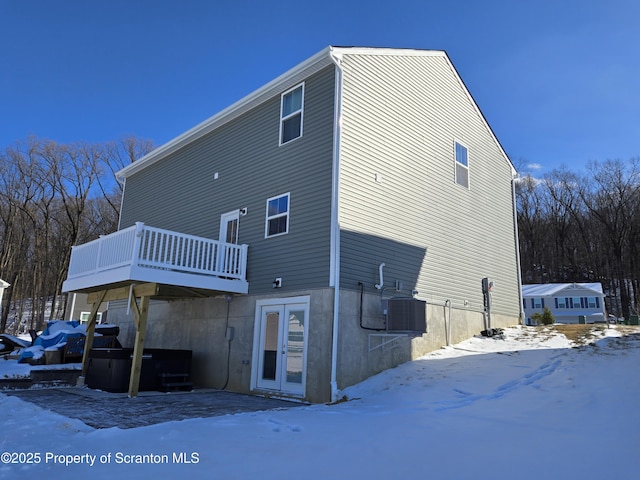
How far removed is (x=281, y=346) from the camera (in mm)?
9797

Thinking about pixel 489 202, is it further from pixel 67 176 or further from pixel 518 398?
pixel 67 176

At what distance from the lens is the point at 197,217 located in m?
13.4

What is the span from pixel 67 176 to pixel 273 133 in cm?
2662

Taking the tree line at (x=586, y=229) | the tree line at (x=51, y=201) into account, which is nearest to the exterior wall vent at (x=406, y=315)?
the tree line at (x=51, y=201)

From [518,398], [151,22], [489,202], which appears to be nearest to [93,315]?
[151,22]

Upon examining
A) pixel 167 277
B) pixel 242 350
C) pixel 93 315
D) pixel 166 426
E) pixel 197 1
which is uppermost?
pixel 197 1

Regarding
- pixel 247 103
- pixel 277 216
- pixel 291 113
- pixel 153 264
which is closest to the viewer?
pixel 153 264

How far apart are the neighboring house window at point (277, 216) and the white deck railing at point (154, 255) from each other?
0.83 m

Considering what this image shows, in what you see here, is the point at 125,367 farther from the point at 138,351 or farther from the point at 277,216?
the point at 277,216

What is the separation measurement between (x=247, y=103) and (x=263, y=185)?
2540mm

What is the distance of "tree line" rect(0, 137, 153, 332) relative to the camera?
102ft

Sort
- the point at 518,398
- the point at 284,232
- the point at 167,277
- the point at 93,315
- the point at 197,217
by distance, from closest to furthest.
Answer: the point at 518,398
the point at 167,277
the point at 284,232
the point at 93,315
the point at 197,217

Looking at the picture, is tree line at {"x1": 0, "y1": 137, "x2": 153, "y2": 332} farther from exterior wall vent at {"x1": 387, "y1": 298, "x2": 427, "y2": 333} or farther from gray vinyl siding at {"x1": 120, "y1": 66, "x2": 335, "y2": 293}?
exterior wall vent at {"x1": 387, "y1": 298, "x2": 427, "y2": 333}

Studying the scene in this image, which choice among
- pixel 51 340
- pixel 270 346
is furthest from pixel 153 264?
pixel 51 340
